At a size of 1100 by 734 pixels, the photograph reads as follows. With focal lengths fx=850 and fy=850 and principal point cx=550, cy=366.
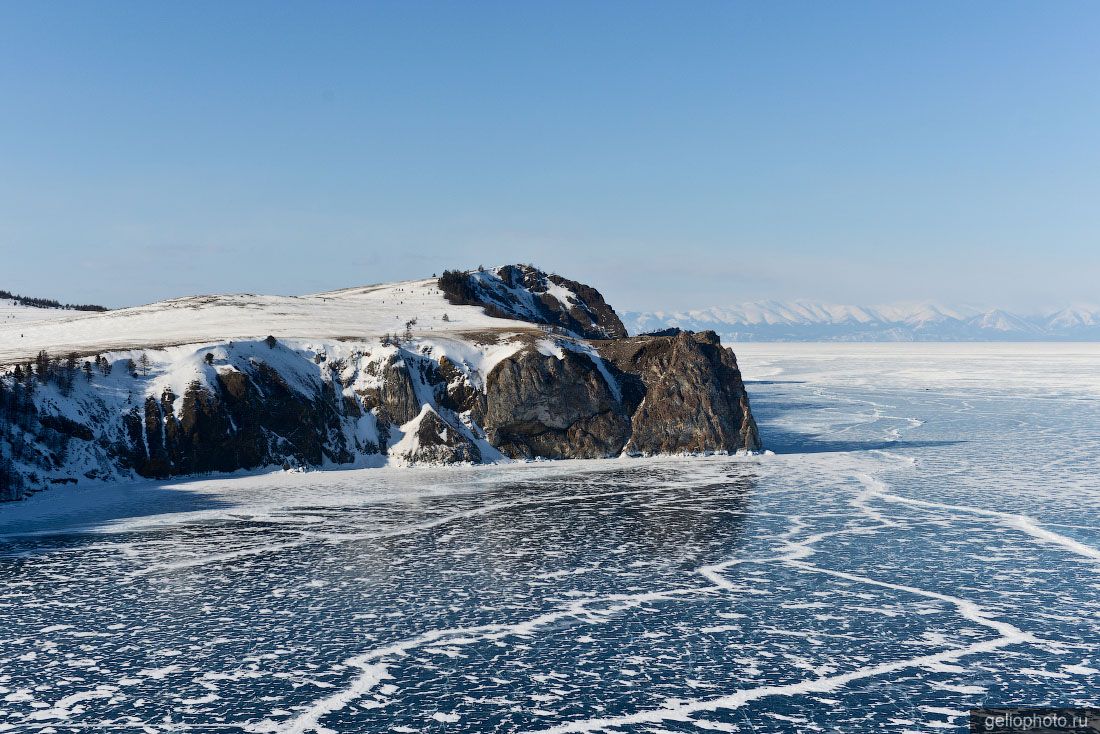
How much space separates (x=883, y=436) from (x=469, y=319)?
30937 mm

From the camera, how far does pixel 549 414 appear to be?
49969 millimetres

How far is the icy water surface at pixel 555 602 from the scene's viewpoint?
15.9 m

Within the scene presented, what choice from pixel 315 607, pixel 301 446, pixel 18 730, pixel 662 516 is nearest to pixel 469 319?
pixel 301 446

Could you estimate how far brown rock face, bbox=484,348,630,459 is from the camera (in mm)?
49844

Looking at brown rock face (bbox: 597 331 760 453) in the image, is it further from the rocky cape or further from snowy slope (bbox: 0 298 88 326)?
snowy slope (bbox: 0 298 88 326)

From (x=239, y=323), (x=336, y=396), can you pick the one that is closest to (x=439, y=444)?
(x=336, y=396)

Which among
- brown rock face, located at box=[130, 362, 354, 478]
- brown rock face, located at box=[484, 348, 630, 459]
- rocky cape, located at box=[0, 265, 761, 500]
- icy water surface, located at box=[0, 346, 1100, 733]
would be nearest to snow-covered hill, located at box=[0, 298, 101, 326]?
rocky cape, located at box=[0, 265, 761, 500]

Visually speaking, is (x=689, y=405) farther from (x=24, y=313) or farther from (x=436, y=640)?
(x=24, y=313)

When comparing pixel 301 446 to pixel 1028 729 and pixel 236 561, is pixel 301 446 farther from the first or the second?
pixel 1028 729

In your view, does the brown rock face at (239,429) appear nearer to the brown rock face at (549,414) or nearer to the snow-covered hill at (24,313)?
the brown rock face at (549,414)

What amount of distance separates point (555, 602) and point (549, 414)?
2800 cm

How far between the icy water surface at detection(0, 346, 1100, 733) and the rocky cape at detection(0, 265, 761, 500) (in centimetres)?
361

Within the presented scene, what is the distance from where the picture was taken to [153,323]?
203 feet

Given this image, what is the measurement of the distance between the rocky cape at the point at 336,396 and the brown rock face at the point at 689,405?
85mm
